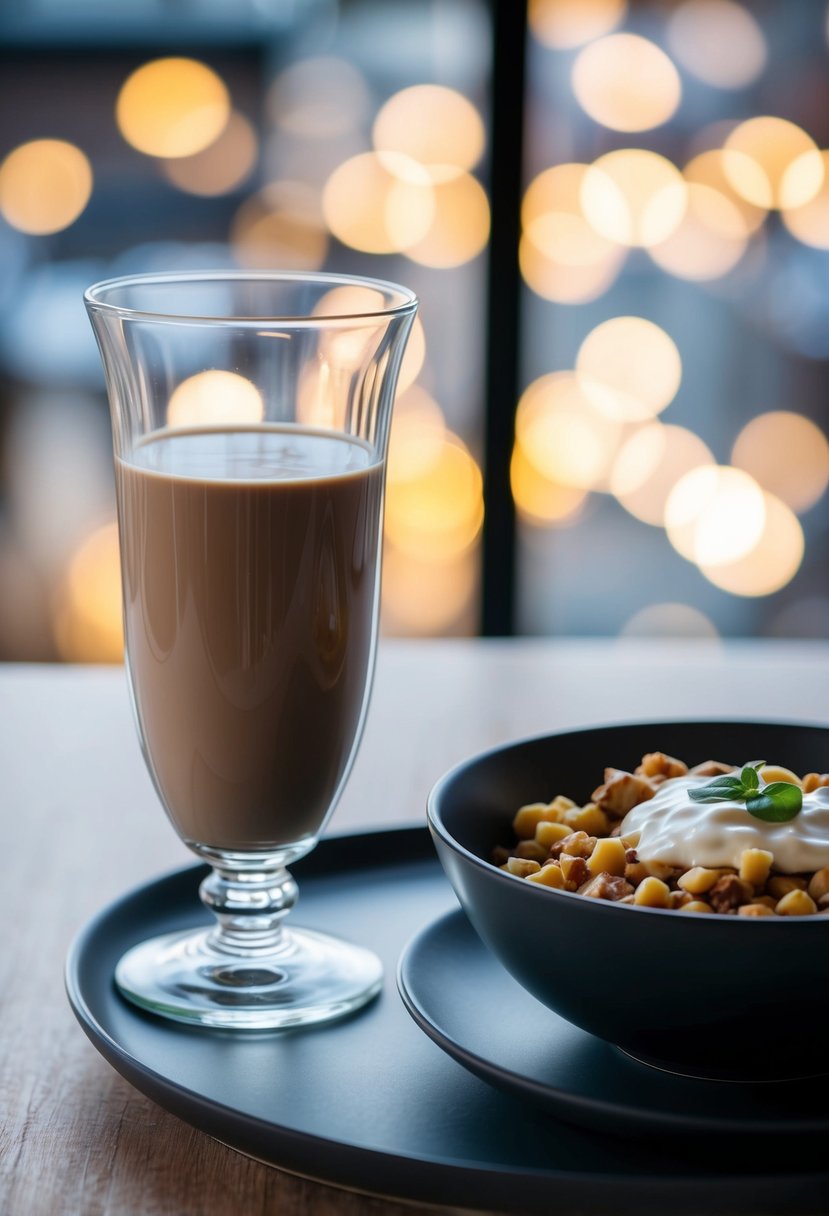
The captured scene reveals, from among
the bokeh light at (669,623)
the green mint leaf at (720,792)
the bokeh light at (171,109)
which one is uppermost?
the bokeh light at (171,109)

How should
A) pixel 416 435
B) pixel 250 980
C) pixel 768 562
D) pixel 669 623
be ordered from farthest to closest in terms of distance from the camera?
pixel 669 623, pixel 768 562, pixel 416 435, pixel 250 980

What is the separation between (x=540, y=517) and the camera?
324 centimetres

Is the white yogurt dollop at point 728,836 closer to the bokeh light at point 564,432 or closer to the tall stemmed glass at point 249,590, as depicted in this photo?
the tall stemmed glass at point 249,590

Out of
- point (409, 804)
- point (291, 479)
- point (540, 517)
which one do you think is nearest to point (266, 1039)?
point (291, 479)

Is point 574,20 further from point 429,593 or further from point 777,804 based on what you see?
point 777,804

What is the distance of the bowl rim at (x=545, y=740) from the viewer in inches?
24.4

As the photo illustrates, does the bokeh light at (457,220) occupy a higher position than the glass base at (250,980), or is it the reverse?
the bokeh light at (457,220)

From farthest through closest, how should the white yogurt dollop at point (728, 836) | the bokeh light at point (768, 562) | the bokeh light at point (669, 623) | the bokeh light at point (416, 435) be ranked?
the bokeh light at point (669, 623), the bokeh light at point (768, 562), the bokeh light at point (416, 435), the white yogurt dollop at point (728, 836)

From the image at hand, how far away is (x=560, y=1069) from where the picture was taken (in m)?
0.71

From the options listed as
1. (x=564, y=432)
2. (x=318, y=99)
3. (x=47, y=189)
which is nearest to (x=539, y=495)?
(x=564, y=432)

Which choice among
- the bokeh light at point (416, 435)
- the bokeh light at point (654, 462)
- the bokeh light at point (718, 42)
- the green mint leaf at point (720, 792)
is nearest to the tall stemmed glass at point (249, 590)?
the green mint leaf at point (720, 792)

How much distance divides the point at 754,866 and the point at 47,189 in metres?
2.79

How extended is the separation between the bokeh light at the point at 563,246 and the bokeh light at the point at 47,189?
979 millimetres

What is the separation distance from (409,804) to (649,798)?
40 centimetres
